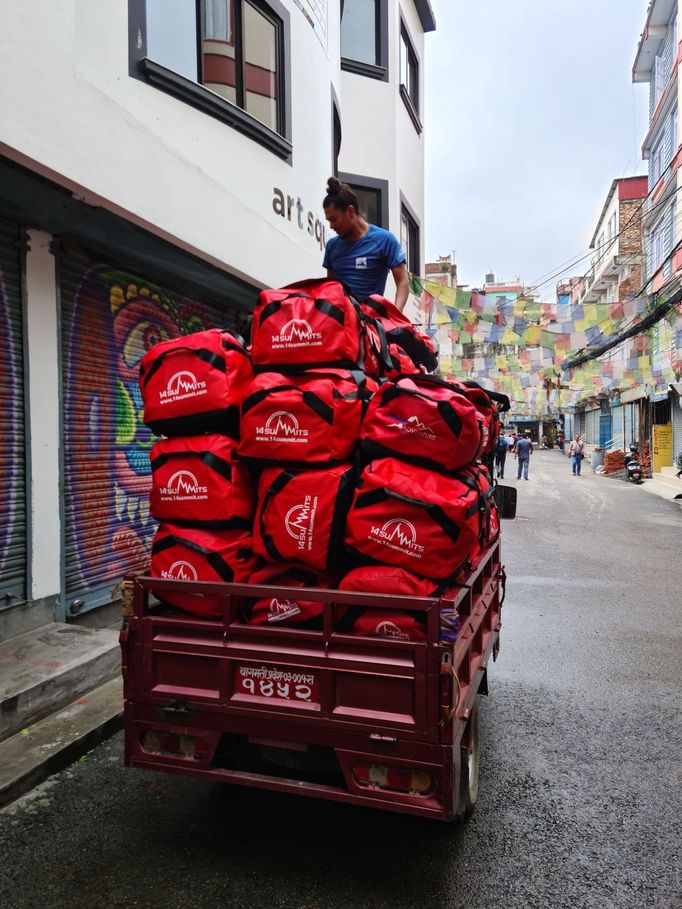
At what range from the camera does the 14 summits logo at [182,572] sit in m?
2.78

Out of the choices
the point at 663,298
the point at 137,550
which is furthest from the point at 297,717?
the point at 663,298

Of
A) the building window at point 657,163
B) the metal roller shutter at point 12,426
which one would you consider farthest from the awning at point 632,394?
the metal roller shutter at point 12,426

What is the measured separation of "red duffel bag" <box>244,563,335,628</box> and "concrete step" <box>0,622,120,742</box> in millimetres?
1938

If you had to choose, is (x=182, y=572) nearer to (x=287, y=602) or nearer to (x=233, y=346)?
(x=287, y=602)

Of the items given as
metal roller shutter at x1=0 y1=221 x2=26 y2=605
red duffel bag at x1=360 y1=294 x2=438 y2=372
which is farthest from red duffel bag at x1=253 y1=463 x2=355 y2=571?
metal roller shutter at x1=0 y1=221 x2=26 y2=605

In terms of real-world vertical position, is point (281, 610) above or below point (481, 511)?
below

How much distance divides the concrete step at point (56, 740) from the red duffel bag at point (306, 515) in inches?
70.5

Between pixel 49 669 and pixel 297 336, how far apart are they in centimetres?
282

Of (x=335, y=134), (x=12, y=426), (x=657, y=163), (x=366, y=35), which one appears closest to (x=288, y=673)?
(x=12, y=426)

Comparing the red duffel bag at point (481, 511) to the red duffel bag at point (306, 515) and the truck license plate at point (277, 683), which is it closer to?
the red duffel bag at point (306, 515)

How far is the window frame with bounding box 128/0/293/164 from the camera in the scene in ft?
18.4

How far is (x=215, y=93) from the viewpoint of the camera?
657cm

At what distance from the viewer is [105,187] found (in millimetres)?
4738

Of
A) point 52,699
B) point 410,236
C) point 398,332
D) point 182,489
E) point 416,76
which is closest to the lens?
point 182,489
